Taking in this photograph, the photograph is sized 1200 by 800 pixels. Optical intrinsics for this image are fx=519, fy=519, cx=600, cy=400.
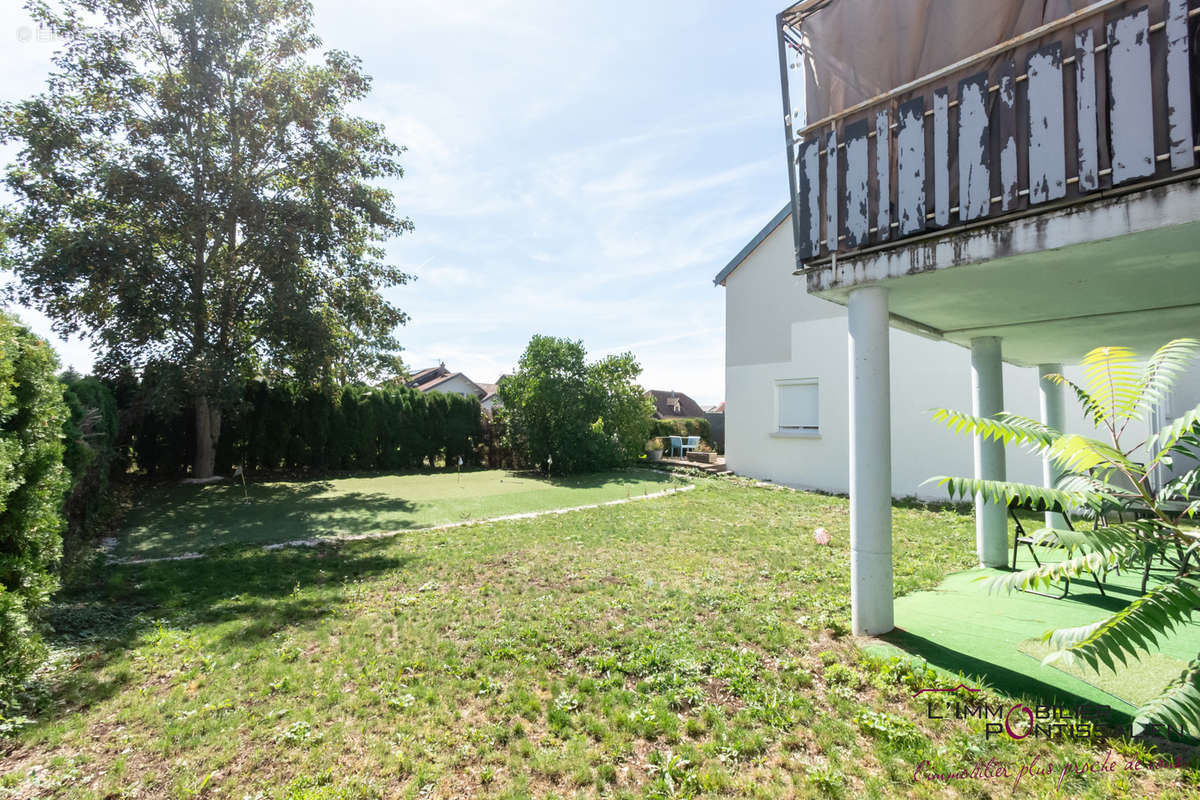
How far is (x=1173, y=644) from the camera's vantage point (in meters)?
4.06

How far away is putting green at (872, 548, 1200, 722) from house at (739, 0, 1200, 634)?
0.48 meters

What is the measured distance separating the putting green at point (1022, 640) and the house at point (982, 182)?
479 millimetres

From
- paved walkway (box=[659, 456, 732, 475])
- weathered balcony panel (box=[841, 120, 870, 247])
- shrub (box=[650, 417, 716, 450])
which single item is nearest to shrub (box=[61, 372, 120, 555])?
weathered balcony panel (box=[841, 120, 870, 247])

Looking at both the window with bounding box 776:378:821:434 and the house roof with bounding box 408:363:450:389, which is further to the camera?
the house roof with bounding box 408:363:450:389

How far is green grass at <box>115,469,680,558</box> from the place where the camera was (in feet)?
29.9

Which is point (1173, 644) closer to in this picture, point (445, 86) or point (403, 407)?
point (445, 86)

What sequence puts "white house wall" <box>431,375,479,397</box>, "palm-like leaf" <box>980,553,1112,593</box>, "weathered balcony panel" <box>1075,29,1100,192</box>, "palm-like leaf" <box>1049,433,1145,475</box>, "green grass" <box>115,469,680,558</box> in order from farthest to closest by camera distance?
"white house wall" <box>431,375,479,397</box> → "green grass" <box>115,469,680,558</box> → "weathered balcony panel" <box>1075,29,1100,192</box> → "palm-like leaf" <box>1049,433,1145,475</box> → "palm-like leaf" <box>980,553,1112,593</box>

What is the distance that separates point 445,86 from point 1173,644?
1123 centimetres

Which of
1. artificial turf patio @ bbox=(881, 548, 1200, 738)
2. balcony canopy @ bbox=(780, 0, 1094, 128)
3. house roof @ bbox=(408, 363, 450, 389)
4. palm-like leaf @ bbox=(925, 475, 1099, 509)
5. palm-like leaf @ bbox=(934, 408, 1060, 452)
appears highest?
house roof @ bbox=(408, 363, 450, 389)

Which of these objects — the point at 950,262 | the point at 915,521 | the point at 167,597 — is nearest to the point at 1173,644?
the point at 950,262

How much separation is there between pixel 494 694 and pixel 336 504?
10481mm

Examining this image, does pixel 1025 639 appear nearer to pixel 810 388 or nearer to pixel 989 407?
pixel 989 407

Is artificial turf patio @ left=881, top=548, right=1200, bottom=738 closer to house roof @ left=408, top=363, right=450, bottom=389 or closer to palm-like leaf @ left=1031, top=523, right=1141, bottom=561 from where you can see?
palm-like leaf @ left=1031, top=523, right=1141, bottom=561

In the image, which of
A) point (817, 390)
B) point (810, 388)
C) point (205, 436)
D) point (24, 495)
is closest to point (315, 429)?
point (205, 436)
